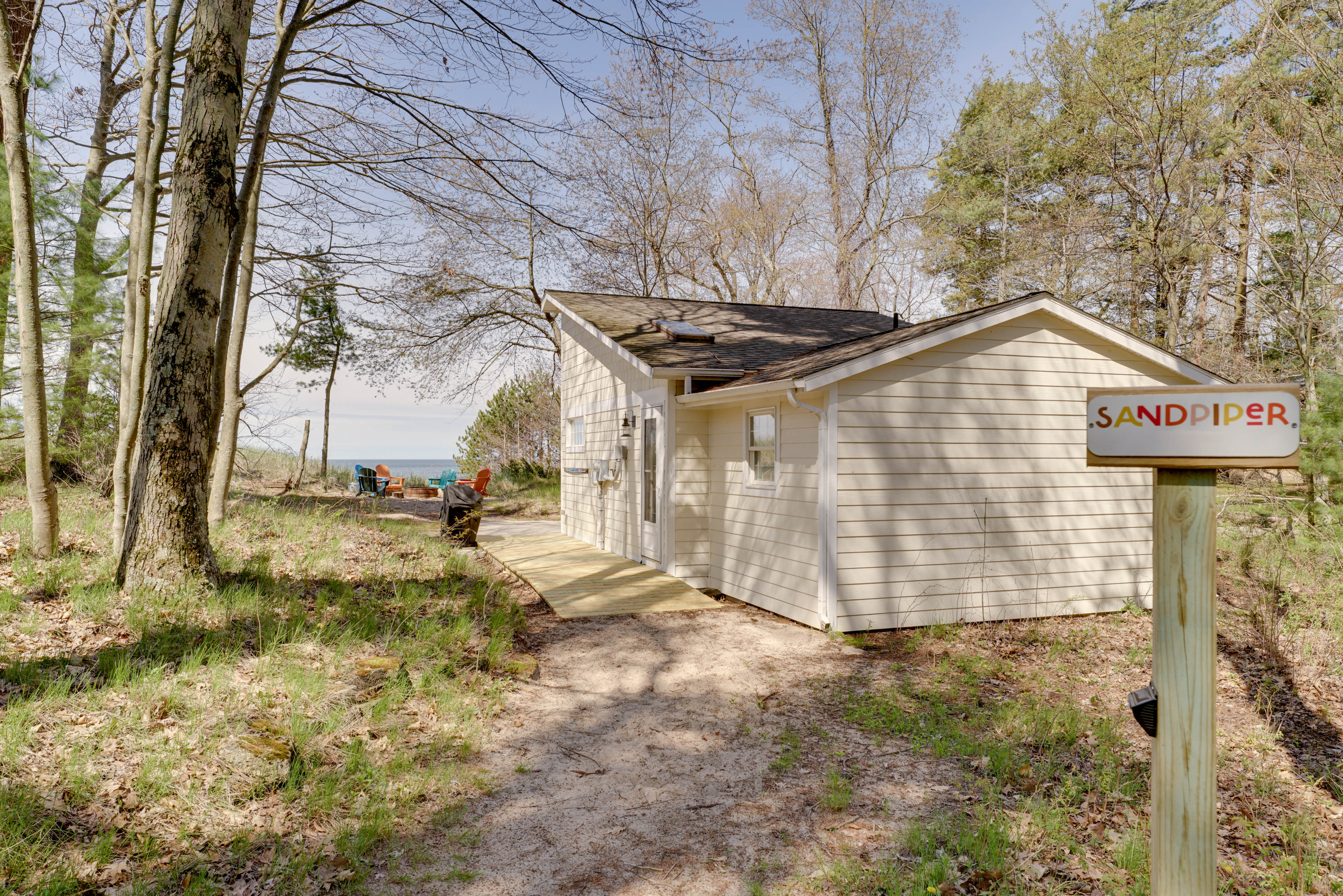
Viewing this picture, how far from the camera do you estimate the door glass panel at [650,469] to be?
9.85 m

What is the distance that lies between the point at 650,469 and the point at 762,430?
2.29 metres

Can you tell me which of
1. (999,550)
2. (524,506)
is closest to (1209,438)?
(999,550)

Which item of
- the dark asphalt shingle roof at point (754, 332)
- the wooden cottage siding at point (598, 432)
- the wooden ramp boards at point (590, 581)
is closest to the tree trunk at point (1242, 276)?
the dark asphalt shingle roof at point (754, 332)

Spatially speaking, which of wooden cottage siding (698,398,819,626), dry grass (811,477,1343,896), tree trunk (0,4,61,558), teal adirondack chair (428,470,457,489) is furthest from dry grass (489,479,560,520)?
dry grass (811,477,1343,896)

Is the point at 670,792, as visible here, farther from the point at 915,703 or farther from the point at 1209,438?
the point at 1209,438

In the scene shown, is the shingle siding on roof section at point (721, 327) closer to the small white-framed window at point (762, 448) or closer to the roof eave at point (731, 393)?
the roof eave at point (731, 393)

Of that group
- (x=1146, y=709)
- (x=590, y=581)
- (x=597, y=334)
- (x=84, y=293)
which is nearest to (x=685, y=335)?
(x=597, y=334)

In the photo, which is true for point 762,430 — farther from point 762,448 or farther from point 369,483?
point 369,483

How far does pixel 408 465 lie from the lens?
98562 mm

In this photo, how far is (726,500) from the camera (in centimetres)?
916

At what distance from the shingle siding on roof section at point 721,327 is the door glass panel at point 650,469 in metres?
1.07

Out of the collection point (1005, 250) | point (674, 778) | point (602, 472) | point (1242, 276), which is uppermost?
point (1005, 250)

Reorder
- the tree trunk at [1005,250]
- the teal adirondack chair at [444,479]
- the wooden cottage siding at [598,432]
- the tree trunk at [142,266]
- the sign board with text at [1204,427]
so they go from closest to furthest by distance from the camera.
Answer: the sign board with text at [1204,427]
the tree trunk at [142,266]
the wooden cottage siding at [598,432]
the tree trunk at [1005,250]
the teal adirondack chair at [444,479]

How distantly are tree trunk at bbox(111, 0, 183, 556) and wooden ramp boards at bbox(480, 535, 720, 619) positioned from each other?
13.7 ft
